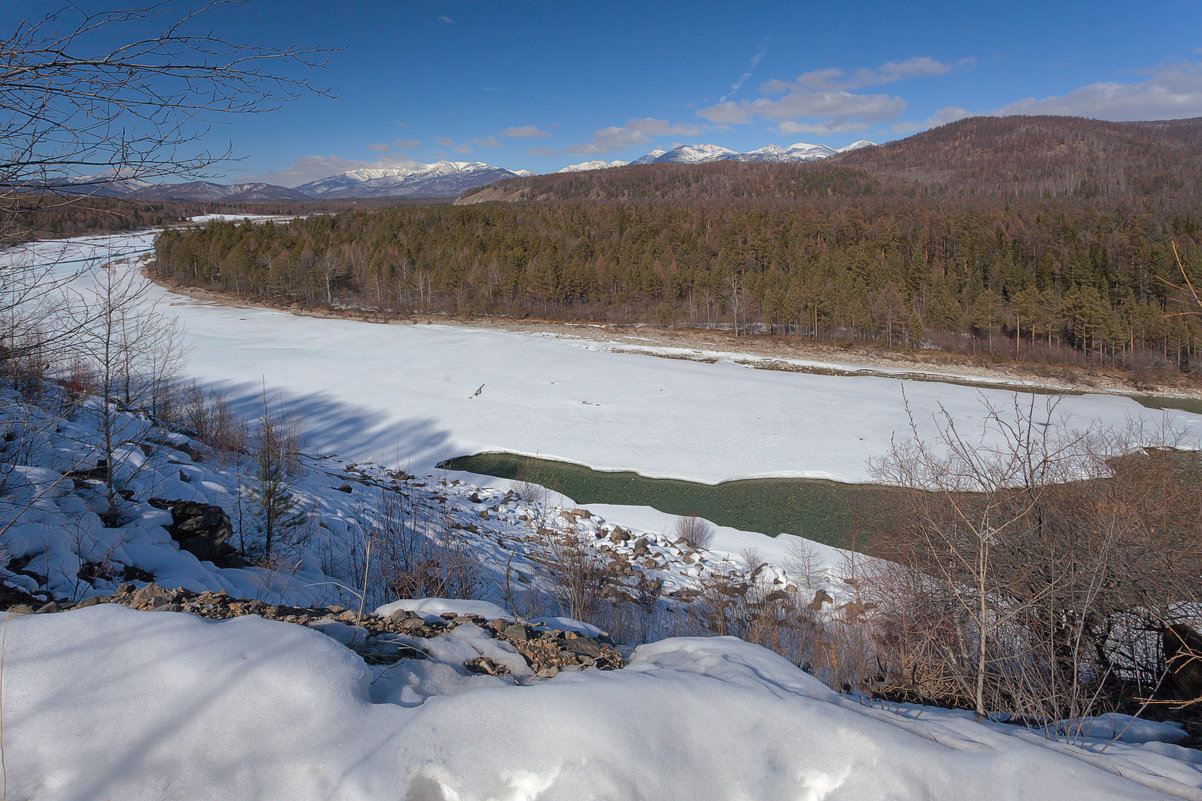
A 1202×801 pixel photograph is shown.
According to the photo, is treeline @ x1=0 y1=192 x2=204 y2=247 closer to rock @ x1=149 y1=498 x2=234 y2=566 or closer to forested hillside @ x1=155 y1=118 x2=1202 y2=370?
A: rock @ x1=149 y1=498 x2=234 y2=566

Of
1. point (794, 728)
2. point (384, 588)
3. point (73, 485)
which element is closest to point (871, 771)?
point (794, 728)

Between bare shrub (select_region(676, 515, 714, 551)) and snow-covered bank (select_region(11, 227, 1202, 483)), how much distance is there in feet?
16.1

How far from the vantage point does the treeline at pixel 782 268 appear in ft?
161

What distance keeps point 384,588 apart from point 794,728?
237 inches

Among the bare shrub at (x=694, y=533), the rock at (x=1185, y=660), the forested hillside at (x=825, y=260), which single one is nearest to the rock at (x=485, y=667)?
the rock at (x=1185, y=660)

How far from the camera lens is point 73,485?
651cm

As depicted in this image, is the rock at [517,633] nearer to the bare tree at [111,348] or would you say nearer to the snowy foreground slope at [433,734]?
the snowy foreground slope at [433,734]

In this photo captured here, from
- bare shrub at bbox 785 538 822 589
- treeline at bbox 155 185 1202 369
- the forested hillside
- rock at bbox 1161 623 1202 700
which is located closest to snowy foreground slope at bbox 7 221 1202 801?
rock at bbox 1161 623 1202 700

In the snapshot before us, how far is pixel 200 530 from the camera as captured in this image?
6902mm

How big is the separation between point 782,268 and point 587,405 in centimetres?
4849

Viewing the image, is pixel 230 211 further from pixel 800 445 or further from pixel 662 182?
pixel 800 445

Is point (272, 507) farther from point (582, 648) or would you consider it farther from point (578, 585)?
point (582, 648)

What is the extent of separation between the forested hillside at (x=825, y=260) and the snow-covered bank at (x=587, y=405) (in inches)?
707

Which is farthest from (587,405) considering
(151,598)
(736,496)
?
(151,598)
